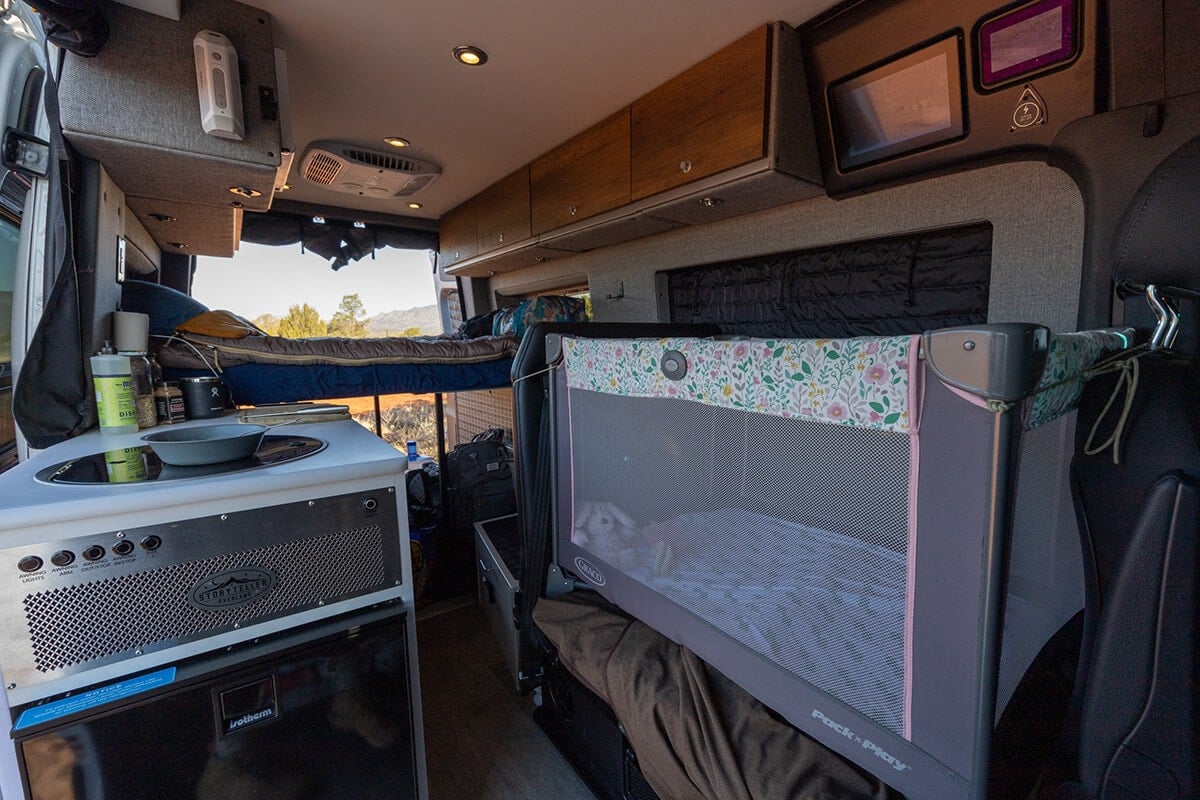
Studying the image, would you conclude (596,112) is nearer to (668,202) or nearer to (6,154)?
(668,202)

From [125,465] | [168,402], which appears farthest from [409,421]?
[125,465]

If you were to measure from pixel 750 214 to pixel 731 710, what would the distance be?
1.64m

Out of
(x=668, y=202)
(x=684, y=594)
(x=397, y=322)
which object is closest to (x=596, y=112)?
(x=668, y=202)

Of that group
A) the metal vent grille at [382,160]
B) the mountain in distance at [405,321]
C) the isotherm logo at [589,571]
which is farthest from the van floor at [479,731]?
the mountain in distance at [405,321]

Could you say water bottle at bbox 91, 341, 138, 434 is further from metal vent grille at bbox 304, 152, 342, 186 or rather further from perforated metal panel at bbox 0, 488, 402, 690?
metal vent grille at bbox 304, 152, 342, 186

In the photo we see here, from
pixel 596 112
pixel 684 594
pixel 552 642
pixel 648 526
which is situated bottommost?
pixel 552 642

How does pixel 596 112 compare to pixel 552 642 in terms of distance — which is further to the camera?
pixel 596 112

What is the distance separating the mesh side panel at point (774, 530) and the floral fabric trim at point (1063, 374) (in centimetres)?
16

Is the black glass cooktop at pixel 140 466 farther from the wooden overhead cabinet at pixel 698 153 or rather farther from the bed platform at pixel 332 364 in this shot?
the wooden overhead cabinet at pixel 698 153

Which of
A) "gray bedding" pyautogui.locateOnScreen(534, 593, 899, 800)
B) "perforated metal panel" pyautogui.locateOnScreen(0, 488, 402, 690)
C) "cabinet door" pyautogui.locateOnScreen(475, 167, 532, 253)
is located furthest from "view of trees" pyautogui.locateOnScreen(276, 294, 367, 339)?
"gray bedding" pyautogui.locateOnScreen(534, 593, 899, 800)

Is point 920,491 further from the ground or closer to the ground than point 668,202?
closer to the ground

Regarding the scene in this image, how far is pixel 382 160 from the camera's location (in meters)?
2.52

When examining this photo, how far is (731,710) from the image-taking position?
944 mm

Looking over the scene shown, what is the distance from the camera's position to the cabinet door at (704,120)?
1483mm
